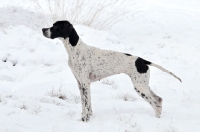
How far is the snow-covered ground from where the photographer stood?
4023mm

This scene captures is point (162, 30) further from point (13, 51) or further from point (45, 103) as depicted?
point (45, 103)

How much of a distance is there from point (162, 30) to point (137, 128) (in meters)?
6.41

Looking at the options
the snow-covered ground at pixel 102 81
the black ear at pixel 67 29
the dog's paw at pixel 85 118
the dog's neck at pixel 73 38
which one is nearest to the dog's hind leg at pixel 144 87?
the snow-covered ground at pixel 102 81

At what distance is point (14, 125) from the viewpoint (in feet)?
12.2

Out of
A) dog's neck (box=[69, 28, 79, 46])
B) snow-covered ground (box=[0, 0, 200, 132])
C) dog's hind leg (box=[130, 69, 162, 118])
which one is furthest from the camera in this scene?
dog's hind leg (box=[130, 69, 162, 118])

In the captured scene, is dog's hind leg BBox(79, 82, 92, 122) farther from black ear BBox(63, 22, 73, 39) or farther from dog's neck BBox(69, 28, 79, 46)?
black ear BBox(63, 22, 73, 39)

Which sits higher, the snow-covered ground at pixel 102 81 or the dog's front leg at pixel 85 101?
the dog's front leg at pixel 85 101

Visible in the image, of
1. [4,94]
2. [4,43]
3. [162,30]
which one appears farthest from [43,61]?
[162,30]

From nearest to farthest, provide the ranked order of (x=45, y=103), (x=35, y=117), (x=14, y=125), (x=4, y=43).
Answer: (x=14, y=125) < (x=35, y=117) < (x=45, y=103) < (x=4, y=43)

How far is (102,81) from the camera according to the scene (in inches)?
241

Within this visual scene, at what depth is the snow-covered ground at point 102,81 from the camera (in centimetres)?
402

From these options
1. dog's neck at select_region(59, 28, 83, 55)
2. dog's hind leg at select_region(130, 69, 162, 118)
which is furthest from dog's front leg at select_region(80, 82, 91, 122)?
dog's hind leg at select_region(130, 69, 162, 118)

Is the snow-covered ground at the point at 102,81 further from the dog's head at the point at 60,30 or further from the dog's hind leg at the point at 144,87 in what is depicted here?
the dog's head at the point at 60,30

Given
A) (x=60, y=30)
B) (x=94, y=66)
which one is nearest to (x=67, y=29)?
(x=60, y=30)
